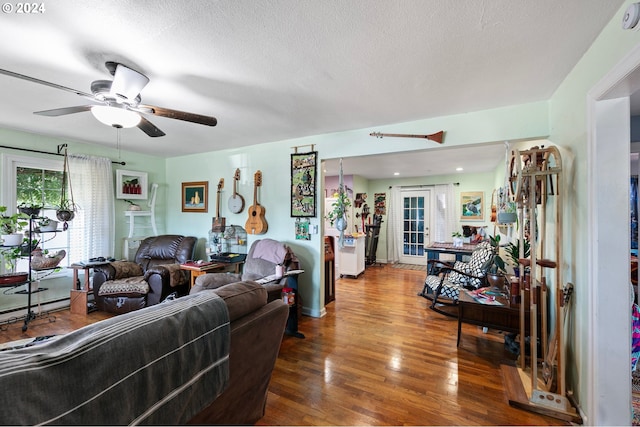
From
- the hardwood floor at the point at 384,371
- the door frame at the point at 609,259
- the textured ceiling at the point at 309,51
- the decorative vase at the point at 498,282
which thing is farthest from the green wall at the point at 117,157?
the door frame at the point at 609,259

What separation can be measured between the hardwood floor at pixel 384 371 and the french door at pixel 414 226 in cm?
348

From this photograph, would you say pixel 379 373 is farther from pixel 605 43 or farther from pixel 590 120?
pixel 605 43

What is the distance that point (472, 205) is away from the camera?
6371 mm

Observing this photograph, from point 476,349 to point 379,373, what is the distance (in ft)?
3.66

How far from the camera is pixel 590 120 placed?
156 cm

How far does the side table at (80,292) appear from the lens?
3.50 meters

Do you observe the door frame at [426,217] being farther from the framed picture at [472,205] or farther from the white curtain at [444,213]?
the framed picture at [472,205]

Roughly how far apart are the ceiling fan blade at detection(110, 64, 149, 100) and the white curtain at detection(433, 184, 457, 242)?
21.2 feet

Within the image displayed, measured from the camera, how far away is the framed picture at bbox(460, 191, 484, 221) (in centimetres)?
629

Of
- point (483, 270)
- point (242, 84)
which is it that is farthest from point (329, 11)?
point (483, 270)

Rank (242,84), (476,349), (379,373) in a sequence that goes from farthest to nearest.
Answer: (476,349) < (379,373) < (242,84)

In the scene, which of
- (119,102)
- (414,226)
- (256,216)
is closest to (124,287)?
(256,216)

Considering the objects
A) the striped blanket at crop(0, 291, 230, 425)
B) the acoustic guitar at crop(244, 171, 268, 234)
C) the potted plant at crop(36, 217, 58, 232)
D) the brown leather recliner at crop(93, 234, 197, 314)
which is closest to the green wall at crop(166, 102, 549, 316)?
the acoustic guitar at crop(244, 171, 268, 234)

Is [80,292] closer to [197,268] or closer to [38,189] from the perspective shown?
[38,189]
